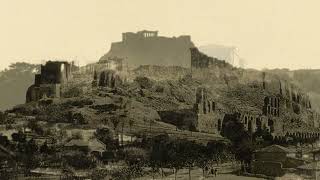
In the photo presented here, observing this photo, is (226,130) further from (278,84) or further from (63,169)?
(278,84)

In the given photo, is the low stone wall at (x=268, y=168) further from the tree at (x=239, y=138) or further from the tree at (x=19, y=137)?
the tree at (x=19, y=137)

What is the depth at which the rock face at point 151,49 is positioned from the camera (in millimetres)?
119625

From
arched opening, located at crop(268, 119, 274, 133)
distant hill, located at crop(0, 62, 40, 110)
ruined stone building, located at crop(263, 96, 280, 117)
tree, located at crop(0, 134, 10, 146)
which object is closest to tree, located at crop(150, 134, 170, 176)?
tree, located at crop(0, 134, 10, 146)

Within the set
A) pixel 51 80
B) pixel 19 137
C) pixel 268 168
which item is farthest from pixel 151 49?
pixel 268 168

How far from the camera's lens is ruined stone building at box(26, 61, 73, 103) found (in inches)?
3492

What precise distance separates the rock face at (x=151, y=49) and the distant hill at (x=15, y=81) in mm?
13754

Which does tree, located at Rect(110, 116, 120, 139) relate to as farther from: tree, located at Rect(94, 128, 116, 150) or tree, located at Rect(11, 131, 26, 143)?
tree, located at Rect(11, 131, 26, 143)

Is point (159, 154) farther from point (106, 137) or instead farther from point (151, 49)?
point (151, 49)

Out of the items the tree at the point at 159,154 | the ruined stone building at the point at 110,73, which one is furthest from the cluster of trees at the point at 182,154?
the ruined stone building at the point at 110,73

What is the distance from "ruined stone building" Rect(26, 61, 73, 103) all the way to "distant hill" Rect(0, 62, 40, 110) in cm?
2433

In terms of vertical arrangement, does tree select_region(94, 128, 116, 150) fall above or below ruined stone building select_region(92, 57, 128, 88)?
below

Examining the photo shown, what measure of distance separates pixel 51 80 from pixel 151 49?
3265cm

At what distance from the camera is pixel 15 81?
121 meters

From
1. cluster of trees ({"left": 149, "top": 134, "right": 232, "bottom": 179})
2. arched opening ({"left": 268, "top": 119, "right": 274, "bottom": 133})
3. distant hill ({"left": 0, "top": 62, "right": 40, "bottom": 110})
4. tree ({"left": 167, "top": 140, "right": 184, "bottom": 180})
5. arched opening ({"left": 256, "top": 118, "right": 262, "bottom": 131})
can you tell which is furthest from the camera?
distant hill ({"left": 0, "top": 62, "right": 40, "bottom": 110})
